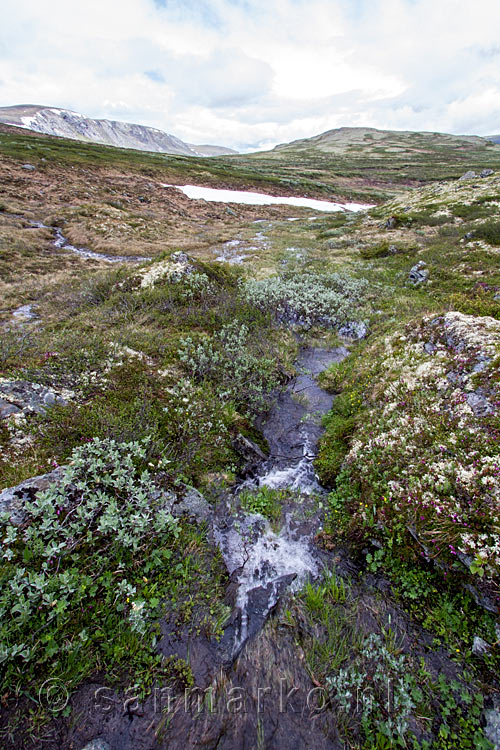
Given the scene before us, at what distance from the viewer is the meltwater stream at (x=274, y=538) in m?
4.88

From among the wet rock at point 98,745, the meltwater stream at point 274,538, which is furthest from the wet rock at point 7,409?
the wet rock at point 98,745

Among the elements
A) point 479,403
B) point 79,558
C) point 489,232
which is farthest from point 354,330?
point 489,232

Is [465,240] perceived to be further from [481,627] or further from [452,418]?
[481,627]

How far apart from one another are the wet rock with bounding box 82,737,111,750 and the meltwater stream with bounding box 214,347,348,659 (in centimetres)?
165

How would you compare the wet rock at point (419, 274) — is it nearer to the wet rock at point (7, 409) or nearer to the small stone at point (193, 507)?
the small stone at point (193, 507)

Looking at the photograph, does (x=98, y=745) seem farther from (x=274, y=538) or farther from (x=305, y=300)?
(x=305, y=300)

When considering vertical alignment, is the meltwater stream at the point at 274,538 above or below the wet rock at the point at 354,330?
below

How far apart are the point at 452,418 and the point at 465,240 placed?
70.5ft

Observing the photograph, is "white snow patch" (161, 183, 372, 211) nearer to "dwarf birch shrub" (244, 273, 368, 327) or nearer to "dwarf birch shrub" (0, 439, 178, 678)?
"dwarf birch shrub" (244, 273, 368, 327)

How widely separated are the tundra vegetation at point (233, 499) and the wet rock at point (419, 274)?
110 inches

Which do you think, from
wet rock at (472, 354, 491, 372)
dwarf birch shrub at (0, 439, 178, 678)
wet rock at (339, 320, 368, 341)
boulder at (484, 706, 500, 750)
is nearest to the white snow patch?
wet rock at (339, 320, 368, 341)

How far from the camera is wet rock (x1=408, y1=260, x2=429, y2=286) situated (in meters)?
17.4

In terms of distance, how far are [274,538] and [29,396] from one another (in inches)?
234

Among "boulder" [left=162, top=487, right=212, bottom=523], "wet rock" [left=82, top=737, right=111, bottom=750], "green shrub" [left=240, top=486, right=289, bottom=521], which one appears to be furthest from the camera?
"green shrub" [left=240, top=486, right=289, bottom=521]
